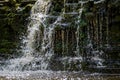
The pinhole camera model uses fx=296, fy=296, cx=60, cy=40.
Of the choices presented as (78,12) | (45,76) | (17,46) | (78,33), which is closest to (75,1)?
(78,12)

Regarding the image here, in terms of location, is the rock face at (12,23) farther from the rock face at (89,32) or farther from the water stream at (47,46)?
the water stream at (47,46)

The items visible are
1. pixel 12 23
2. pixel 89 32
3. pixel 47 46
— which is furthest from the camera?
pixel 12 23

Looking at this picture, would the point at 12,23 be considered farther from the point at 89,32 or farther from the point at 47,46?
the point at 89,32

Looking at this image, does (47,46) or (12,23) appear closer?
(47,46)

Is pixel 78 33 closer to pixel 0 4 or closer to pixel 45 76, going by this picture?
pixel 45 76

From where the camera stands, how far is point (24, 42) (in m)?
10.5

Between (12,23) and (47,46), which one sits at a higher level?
(12,23)

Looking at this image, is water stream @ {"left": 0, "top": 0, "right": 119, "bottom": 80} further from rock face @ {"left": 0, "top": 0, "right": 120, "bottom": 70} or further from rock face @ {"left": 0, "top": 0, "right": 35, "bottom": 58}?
rock face @ {"left": 0, "top": 0, "right": 35, "bottom": 58}

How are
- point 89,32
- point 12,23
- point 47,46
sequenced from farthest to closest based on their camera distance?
point 12,23 → point 47,46 → point 89,32

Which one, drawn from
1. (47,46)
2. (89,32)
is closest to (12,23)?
(47,46)

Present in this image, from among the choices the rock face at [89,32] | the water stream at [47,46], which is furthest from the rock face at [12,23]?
the water stream at [47,46]

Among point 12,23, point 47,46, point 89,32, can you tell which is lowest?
point 47,46

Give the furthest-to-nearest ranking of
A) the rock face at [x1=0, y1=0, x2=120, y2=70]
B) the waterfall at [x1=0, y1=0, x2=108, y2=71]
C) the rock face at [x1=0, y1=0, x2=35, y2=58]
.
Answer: the rock face at [x1=0, y1=0, x2=35, y2=58]
the waterfall at [x1=0, y1=0, x2=108, y2=71]
the rock face at [x1=0, y1=0, x2=120, y2=70]

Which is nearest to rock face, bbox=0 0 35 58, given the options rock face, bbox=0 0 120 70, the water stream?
rock face, bbox=0 0 120 70
